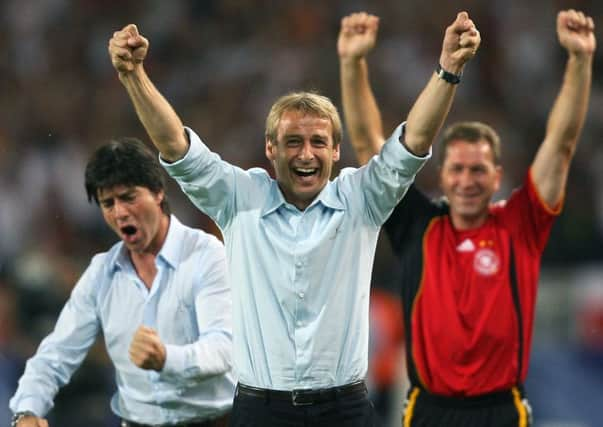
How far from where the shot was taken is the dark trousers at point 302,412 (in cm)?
407

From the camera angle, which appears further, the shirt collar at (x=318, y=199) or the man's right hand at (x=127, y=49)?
the shirt collar at (x=318, y=199)

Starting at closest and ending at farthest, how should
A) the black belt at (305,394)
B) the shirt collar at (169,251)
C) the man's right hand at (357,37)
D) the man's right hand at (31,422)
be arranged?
the black belt at (305,394) < the man's right hand at (31,422) < the shirt collar at (169,251) < the man's right hand at (357,37)

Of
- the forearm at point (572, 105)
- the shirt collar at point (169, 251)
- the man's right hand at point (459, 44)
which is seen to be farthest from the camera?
the forearm at point (572, 105)

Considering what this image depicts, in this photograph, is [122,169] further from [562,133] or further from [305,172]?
[562,133]

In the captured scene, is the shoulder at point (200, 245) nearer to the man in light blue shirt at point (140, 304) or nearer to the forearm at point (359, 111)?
the man in light blue shirt at point (140, 304)

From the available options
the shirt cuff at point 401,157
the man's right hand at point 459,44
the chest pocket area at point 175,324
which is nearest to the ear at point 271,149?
the shirt cuff at point 401,157

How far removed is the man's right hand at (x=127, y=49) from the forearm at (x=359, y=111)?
1.70m

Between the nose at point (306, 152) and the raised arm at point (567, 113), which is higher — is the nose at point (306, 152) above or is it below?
below

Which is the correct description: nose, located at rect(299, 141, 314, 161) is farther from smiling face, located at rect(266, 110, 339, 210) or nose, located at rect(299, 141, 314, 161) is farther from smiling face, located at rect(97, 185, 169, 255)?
smiling face, located at rect(97, 185, 169, 255)

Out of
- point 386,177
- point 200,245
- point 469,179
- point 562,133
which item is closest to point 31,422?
point 200,245

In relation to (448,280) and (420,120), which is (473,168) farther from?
(420,120)

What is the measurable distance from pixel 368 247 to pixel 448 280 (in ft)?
3.74

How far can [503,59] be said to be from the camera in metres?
10.8

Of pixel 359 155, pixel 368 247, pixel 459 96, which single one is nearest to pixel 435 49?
pixel 459 96
